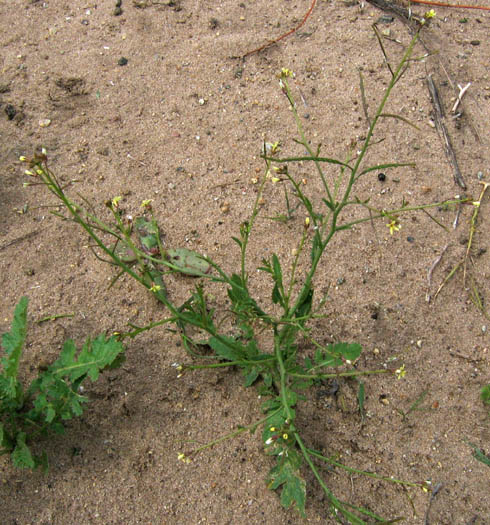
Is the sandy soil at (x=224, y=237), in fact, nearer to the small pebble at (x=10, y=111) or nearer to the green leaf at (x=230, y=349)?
the small pebble at (x=10, y=111)

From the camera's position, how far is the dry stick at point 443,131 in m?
2.71

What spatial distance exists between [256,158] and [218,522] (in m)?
1.78

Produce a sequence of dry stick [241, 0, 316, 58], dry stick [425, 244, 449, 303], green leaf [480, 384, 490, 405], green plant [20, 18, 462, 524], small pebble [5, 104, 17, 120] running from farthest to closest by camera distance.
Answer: dry stick [241, 0, 316, 58] < small pebble [5, 104, 17, 120] < dry stick [425, 244, 449, 303] < green leaf [480, 384, 490, 405] < green plant [20, 18, 462, 524]

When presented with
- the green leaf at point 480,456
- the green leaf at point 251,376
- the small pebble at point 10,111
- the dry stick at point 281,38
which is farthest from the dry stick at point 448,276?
the small pebble at point 10,111

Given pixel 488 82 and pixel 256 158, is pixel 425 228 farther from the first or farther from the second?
pixel 488 82

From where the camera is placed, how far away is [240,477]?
2.00 m

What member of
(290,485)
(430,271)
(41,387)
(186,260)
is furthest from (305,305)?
(41,387)

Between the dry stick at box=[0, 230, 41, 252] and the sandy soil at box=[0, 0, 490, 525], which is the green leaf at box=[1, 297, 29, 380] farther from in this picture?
the dry stick at box=[0, 230, 41, 252]

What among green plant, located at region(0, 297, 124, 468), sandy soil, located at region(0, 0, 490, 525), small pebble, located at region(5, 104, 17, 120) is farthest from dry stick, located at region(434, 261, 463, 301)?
small pebble, located at region(5, 104, 17, 120)

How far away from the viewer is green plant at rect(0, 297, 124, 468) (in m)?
1.83

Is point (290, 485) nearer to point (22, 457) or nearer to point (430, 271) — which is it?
point (22, 457)

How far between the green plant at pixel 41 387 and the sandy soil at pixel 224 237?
0.18m

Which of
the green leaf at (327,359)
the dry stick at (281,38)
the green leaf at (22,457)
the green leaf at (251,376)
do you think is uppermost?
the dry stick at (281,38)

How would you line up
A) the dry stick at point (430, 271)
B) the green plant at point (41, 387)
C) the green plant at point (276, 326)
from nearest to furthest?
the green plant at point (276, 326)
the green plant at point (41, 387)
the dry stick at point (430, 271)
